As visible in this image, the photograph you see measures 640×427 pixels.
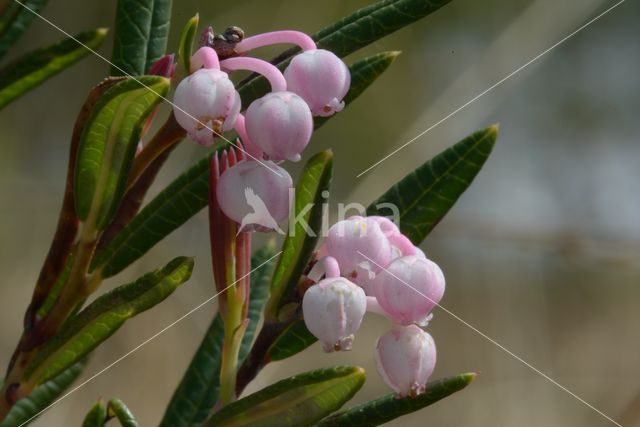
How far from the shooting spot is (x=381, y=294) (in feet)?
2.12

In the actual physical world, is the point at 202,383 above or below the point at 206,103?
below

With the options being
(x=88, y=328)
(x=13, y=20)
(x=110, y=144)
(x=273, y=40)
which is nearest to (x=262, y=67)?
(x=273, y=40)

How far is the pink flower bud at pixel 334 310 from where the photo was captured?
0.64 meters

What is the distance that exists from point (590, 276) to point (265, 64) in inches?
79.5

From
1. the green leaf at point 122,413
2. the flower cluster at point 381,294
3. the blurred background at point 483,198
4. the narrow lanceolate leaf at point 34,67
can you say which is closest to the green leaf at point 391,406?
the flower cluster at point 381,294

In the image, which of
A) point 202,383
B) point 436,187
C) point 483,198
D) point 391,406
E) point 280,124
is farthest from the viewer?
point 483,198

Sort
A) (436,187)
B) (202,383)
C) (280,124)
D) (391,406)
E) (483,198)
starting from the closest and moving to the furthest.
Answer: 1. (280,124)
2. (391,406)
3. (436,187)
4. (202,383)
5. (483,198)

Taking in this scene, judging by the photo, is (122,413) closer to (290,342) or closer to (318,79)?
(290,342)

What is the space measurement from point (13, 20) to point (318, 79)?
0.39m

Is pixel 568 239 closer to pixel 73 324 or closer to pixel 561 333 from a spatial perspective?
pixel 561 333

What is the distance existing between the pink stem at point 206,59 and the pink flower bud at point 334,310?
0.16 m

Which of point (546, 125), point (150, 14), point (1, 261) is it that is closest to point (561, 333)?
point (546, 125)

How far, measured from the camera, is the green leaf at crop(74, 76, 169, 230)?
2.22 feet

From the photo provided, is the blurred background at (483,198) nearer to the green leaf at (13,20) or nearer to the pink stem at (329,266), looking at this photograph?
the green leaf at (13,20)
